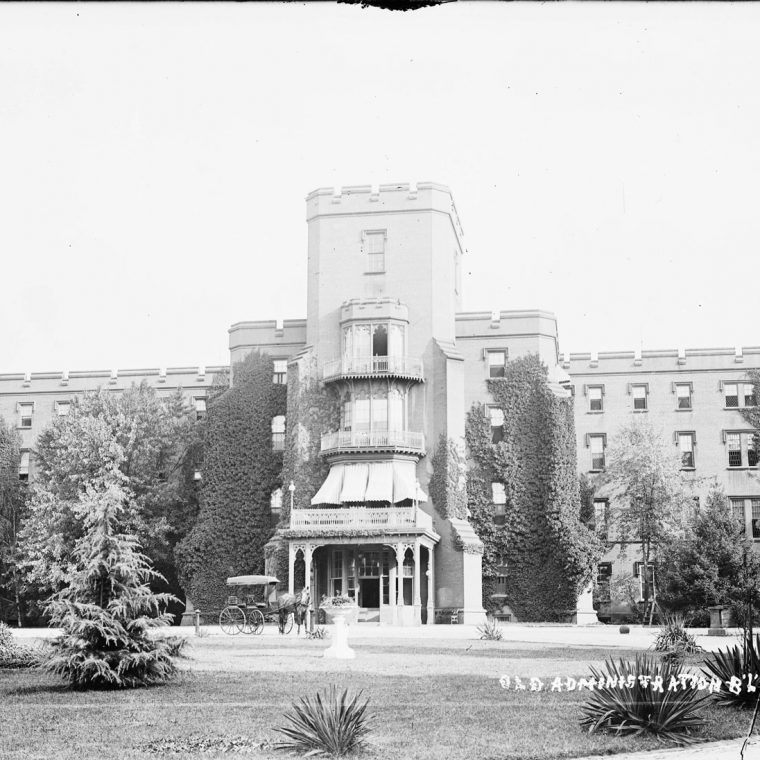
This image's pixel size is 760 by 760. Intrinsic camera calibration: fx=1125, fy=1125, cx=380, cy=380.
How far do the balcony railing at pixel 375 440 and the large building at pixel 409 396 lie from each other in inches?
2.2

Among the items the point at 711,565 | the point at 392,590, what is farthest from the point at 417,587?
the point at 711,565

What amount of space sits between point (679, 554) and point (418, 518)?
403 inches

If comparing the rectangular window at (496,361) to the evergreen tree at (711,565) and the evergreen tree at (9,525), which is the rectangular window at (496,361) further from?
the evergreen tree at (9,525)

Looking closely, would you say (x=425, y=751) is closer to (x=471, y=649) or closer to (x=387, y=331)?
(x=471, y=649)

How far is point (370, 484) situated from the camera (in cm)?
4766

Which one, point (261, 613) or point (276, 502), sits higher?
point (276, 502)

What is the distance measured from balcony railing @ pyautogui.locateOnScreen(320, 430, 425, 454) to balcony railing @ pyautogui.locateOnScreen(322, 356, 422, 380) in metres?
2.53

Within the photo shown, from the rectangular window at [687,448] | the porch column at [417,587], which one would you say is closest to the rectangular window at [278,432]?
the porch column at [417,587]

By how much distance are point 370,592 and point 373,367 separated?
32.2 ft

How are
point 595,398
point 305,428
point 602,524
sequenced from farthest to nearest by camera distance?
point 595,398, point 602,524, point 305,428

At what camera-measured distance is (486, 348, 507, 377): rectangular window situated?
54906 millimetres

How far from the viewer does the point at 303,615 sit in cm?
3553

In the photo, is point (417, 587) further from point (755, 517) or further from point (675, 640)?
point (755, 517)

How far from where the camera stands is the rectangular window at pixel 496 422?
53.8 meters
